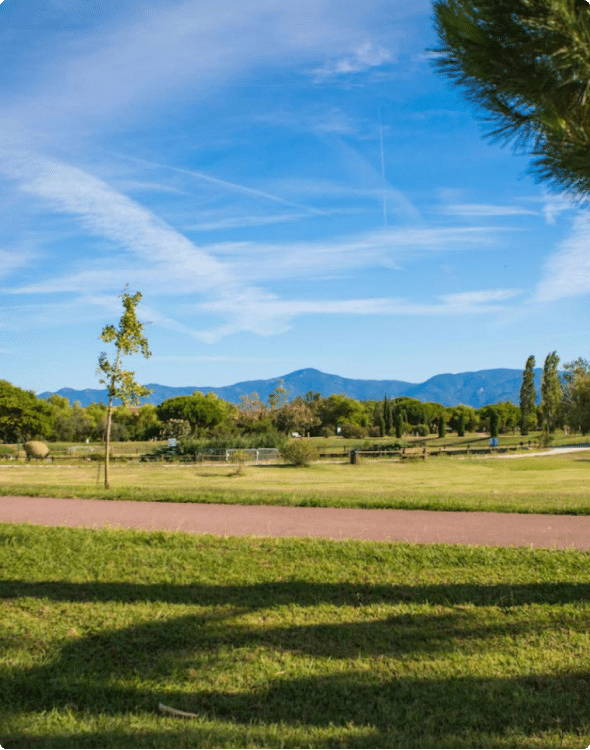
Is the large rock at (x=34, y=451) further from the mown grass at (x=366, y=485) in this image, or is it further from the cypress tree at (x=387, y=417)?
the cypress tree at (x=387, y=417)

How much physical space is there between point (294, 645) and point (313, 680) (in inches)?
24.5

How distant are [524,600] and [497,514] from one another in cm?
483

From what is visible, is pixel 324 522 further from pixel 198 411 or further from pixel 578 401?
pixel 198 411

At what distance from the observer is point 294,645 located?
520cm

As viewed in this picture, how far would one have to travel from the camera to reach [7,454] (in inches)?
1542

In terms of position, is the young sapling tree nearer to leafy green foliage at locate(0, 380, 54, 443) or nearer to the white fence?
the white fence

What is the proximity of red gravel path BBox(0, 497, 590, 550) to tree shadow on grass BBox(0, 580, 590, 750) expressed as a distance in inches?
98.0

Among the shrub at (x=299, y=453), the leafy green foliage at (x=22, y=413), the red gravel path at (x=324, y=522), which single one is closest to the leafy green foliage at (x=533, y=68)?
the red gravel path at (x=324, y=522)

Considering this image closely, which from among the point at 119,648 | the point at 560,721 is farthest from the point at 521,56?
the point at 119,648

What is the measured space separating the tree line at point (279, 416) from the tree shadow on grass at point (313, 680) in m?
35.2

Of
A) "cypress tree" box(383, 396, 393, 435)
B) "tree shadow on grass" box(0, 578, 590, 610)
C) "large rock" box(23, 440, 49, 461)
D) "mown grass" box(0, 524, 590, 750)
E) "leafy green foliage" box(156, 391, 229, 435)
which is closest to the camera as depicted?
"mown grass" box(0, 524, 590, 750)

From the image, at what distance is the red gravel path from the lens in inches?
345

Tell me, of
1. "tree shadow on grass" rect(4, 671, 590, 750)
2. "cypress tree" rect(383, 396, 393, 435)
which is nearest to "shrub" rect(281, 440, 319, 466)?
"tree shadow on grass" rect(4, 671, 590, 750)

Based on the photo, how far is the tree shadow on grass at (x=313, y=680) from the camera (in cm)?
407
